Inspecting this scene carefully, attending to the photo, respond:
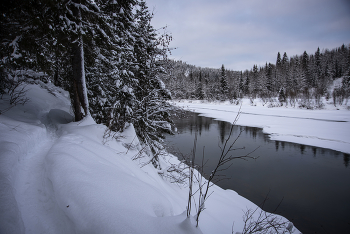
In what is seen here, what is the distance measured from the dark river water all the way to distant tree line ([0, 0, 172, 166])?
2.45 m

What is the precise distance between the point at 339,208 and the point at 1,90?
11.7 m

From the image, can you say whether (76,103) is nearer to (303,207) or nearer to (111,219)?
(111,219)

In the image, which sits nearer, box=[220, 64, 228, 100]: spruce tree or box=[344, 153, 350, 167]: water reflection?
box=[344, 153, 350, 167]: water reflection

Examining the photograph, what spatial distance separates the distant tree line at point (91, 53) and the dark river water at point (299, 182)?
245 centimetres

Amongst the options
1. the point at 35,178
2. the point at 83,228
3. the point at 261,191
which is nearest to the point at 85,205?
the point at 83,228

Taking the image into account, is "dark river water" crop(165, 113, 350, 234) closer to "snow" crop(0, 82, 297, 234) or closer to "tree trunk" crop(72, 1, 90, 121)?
"snow" crop(0, 82, 297, 234)

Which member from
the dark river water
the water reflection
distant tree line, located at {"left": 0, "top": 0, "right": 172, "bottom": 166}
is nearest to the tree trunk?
distant tree line, located at {"left": 0, "top": 0, "right": 172, "bottom": 166}

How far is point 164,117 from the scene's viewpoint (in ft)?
24.4

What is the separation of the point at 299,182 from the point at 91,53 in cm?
971

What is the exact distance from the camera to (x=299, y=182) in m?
6.90

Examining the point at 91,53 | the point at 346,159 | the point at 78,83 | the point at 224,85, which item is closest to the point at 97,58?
the point at 91,53

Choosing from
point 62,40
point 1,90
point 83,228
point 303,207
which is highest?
point 62,40

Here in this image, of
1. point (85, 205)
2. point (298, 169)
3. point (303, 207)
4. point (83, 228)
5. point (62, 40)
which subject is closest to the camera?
point (83, 228)

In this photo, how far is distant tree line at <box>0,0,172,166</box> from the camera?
4078mm
